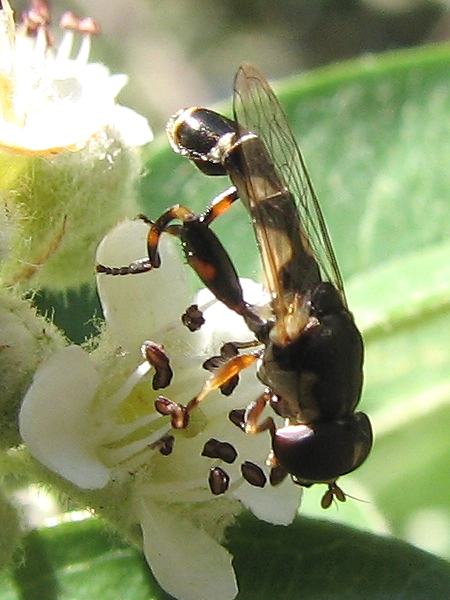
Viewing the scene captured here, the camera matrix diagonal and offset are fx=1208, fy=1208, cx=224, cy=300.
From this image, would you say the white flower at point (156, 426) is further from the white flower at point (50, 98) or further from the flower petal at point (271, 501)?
the white flower at point (50, 98)

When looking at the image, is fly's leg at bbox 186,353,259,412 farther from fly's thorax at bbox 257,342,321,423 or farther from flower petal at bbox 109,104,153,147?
flower petal at bbox 109,104,153,147

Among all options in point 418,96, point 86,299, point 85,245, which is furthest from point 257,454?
point 418,96

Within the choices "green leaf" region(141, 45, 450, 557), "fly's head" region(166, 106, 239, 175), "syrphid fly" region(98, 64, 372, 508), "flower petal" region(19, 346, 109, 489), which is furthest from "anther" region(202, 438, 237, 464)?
"green leaf" region(141, 45, 450, 557)

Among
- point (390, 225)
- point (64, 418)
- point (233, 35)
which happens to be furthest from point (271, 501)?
point (233, 35)

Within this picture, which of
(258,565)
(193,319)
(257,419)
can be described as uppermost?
(193,319)

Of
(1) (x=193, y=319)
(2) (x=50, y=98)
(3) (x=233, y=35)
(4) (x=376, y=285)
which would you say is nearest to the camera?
(1) (x=193, y=319)

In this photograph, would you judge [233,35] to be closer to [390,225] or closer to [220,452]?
[390,225]

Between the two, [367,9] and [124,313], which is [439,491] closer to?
[124,313]
